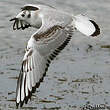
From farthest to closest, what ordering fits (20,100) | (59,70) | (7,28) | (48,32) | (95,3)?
(95,3) → (7,28) → (59,70) → (48,32) → (20,100)

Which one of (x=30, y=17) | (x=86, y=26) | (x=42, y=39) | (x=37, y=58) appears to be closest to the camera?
(x=37, y=58)

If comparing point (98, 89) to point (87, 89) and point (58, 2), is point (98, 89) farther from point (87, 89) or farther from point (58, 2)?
point (58, 2)

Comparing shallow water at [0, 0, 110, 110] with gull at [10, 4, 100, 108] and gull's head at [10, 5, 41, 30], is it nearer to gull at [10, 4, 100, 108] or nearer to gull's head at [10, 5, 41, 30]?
gull at [10, 4, 100, 108]

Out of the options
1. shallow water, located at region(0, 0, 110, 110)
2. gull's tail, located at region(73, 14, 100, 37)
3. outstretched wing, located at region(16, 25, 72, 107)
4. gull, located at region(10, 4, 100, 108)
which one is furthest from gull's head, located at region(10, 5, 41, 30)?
shallow water, located at region(0, 0, 110, 110)

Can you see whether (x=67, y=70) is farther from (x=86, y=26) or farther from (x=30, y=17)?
(x=86, y=26)

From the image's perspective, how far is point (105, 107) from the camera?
9578mm

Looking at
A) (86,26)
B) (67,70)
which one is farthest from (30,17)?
(67,70)

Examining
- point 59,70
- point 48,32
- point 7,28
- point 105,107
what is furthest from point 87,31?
point 7,28

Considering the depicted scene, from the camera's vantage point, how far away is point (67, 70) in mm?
11633

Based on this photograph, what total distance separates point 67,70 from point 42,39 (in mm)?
2615

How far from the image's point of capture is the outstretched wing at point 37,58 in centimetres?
861

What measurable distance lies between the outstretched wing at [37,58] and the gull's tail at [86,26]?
0.92 ft

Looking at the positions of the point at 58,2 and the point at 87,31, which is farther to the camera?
the point at 58,2

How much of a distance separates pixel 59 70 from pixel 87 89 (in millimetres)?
1221
